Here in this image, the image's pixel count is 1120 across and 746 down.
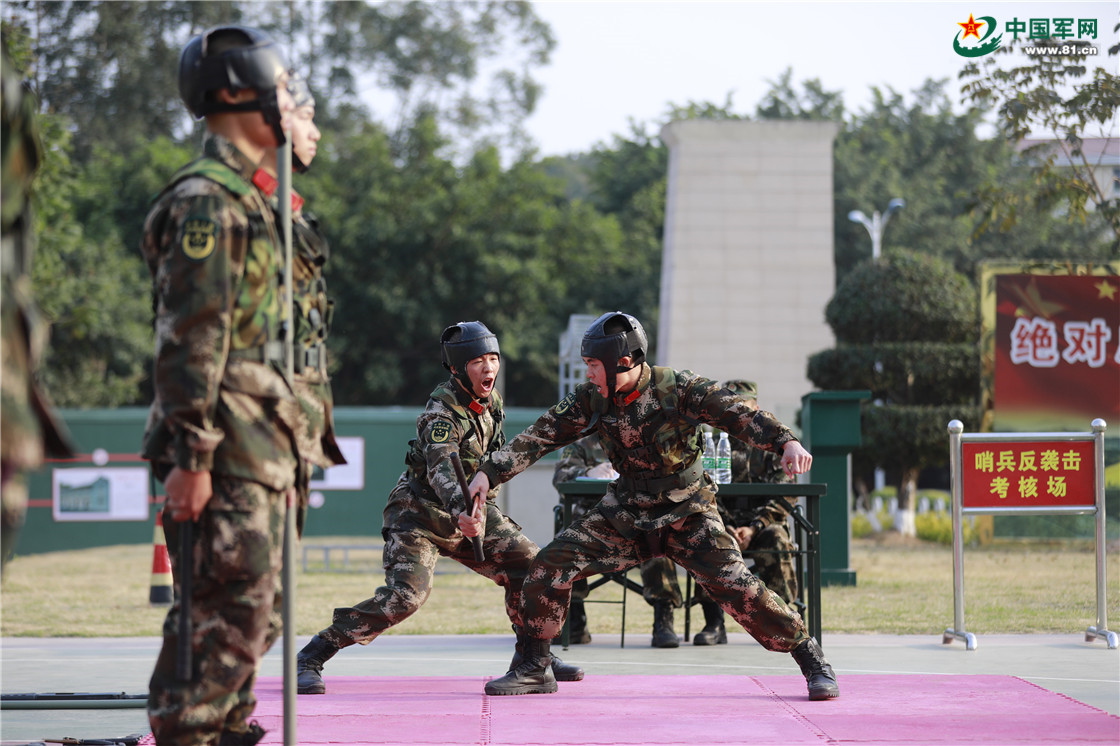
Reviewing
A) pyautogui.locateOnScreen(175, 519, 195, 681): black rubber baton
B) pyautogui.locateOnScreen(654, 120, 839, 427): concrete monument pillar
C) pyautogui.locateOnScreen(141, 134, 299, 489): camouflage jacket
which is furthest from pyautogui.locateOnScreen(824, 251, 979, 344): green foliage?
pyautogui.locateOnScreen(175, 519, 195, 681): black rubber baton

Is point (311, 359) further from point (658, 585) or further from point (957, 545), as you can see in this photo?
point (957, 545)

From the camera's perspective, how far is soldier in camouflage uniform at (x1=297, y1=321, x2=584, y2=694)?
672cm

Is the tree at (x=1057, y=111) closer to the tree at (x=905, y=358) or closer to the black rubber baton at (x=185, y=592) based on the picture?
the tree at (x=905, y=358)

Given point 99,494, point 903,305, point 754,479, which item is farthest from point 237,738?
point 99,494

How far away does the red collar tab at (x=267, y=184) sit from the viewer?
13.6 feet

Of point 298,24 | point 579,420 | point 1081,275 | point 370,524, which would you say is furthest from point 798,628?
point 298,24

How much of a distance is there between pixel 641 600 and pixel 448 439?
664 cm

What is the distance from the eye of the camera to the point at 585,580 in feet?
30.2

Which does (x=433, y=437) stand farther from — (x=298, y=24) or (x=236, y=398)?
(x=298, y=24)

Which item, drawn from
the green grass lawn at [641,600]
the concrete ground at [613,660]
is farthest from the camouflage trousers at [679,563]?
the green grass lawn at [641,600]

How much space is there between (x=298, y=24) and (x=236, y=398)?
144 feet

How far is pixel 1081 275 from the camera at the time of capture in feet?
67.9

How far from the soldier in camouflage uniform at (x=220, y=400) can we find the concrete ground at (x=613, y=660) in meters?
2.57

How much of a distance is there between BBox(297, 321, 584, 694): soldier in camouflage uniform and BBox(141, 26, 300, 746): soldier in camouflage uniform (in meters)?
2.66
